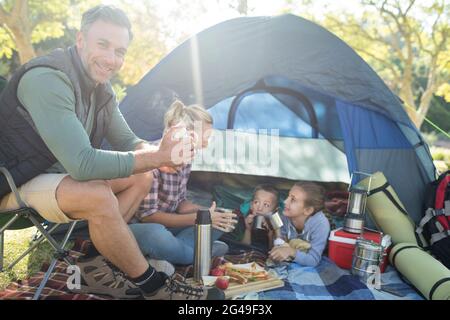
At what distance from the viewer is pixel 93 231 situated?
1.81 metres

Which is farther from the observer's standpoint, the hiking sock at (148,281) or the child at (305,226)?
the child at (305,226)

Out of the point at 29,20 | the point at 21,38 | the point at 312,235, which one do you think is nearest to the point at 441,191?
the point at 312,235

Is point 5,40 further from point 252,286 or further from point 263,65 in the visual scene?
point 252,286

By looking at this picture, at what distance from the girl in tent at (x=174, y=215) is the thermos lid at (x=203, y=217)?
0.20 metres

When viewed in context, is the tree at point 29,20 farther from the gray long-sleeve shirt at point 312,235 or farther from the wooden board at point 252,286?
the wooden board at point 252,286

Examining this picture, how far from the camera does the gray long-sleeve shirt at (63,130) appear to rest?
1.72 meters

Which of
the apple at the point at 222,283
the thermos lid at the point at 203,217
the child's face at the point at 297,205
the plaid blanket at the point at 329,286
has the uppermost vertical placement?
the thermos lid at the point at 203,217

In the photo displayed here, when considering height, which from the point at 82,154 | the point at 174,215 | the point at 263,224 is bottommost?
the point at 263,224

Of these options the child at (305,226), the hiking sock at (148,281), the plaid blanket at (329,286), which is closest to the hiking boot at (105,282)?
the hiking sock at (148,281)

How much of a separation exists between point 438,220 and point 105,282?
2.03 metres

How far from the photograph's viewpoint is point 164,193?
2598mm

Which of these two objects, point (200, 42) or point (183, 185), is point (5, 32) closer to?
point (200, 42)

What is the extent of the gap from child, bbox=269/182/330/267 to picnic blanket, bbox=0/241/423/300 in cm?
6

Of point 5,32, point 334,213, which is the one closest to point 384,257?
point 334,213
